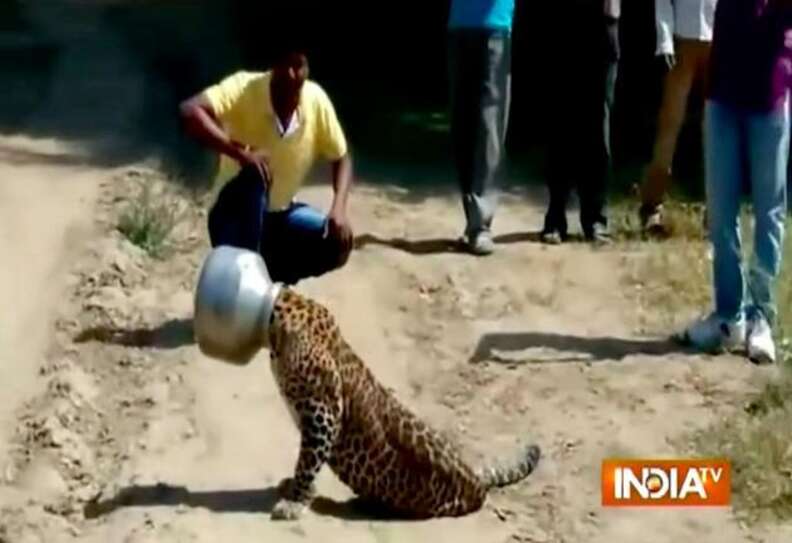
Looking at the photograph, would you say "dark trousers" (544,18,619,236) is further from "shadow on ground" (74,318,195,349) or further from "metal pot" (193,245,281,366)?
"metal pot" (193,245,281,366)

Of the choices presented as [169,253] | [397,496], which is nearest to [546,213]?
[169,253]

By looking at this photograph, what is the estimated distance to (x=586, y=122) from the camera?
37.2 feet

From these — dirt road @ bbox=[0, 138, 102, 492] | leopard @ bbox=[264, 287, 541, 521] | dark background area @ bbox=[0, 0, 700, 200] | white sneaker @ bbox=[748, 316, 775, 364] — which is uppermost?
leopard @ bbox=[264, 287, 541, 521]

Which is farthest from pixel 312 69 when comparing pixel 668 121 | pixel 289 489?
pixel 289 489

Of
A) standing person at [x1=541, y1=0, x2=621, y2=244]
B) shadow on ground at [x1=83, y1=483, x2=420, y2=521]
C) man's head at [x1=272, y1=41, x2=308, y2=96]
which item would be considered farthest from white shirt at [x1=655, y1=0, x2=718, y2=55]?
shadow on ground at [x1=83, y1=483, x2=420, y2=521]

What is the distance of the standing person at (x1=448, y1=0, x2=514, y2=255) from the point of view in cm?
1102

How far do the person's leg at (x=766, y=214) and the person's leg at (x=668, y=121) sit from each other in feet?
6.27

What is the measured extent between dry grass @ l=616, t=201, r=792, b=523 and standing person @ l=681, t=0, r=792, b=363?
228mm

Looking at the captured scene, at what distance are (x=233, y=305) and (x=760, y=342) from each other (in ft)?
9.49

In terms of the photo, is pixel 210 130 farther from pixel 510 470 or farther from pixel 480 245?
pixel 480 245

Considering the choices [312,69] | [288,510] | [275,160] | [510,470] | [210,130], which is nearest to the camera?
[288,510]

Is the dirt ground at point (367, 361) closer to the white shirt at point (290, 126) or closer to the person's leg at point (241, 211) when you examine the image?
the person's leg at point (241, 211)

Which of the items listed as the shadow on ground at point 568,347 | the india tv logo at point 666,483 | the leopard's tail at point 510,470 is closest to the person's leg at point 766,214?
the shadow on ground at point 568,347

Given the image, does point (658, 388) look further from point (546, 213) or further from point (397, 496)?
point (546, 213)
